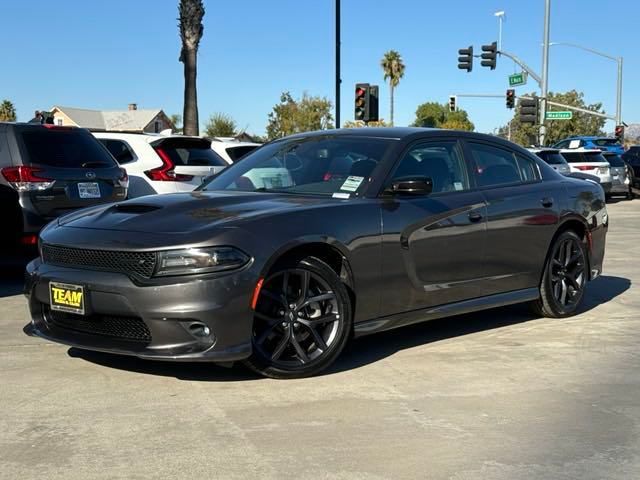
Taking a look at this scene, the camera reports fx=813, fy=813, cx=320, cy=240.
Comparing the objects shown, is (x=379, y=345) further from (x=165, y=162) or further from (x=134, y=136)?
(x=134, y=136)

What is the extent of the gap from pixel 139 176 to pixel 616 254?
683 cm

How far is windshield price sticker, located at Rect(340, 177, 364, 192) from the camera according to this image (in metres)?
5.51

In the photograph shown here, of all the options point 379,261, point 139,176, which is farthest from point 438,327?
point 139,176

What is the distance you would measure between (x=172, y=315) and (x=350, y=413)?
1.11 metres

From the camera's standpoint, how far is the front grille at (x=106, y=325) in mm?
4607

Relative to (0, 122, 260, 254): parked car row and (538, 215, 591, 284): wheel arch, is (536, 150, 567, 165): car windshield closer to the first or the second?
(538, 215, 591, 284): wheel arch

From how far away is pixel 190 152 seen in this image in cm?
1118

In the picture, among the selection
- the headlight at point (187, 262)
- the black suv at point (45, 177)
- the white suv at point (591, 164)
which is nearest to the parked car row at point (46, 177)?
the black suv at point (45, 177)

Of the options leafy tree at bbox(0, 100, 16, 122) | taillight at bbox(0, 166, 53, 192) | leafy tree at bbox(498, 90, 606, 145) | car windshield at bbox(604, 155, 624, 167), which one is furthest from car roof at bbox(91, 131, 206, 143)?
leafy tree at bbox(0, 100, 16, 122)

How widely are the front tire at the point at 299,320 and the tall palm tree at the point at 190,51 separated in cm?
1825

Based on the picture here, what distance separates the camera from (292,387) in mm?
4832

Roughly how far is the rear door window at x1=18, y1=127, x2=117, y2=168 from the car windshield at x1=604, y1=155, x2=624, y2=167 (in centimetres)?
1985

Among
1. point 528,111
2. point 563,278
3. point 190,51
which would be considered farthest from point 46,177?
point 528,111

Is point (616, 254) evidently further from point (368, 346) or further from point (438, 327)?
point (368, 346)
